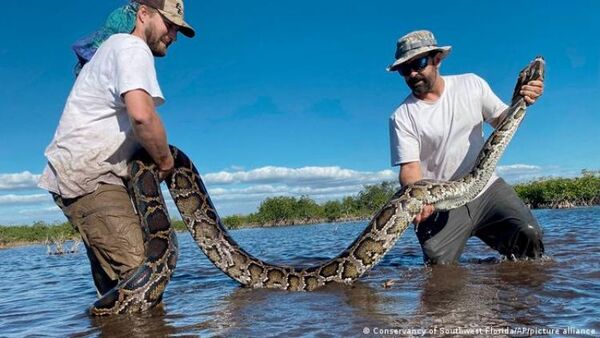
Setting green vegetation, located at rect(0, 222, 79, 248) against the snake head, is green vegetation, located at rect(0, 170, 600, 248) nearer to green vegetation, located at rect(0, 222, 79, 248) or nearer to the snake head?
green vegetation, located at rect(0, 222, 79, 248)

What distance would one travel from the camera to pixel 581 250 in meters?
9.48

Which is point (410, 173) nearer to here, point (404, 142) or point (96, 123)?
point (404, 142)

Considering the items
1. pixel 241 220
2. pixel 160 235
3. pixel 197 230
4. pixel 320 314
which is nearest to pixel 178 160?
pixel 197 230

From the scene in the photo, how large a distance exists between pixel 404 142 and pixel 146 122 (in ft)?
15.0

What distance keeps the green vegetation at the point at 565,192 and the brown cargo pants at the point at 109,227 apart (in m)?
47.9

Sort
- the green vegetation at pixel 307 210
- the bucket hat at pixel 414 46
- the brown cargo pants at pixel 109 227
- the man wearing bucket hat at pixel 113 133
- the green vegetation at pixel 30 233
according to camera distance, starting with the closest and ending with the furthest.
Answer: the man wearing bucket hat at pixel 113 133 → the brown cargo pants at pixel 109 227 → the bucket hat at pixel 414 46 → the green vegetation at pixel 30 233 → the green vegetation at pixel 307 210

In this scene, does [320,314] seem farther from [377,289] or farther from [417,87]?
[417,87]

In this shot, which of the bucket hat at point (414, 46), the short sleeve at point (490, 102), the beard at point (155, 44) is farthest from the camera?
the short sleeve at point (490, 102)

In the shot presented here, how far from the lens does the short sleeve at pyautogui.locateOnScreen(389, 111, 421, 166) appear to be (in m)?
8.44

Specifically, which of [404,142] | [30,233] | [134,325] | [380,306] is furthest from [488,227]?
[30,233]

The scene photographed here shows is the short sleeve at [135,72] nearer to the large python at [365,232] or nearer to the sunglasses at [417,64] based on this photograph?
the large python at [365,232]

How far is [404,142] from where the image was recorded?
27.8 ft

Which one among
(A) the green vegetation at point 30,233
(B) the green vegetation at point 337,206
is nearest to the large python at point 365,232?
(B) the green vegetation at point 337,206

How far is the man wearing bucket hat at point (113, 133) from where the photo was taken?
526cm
